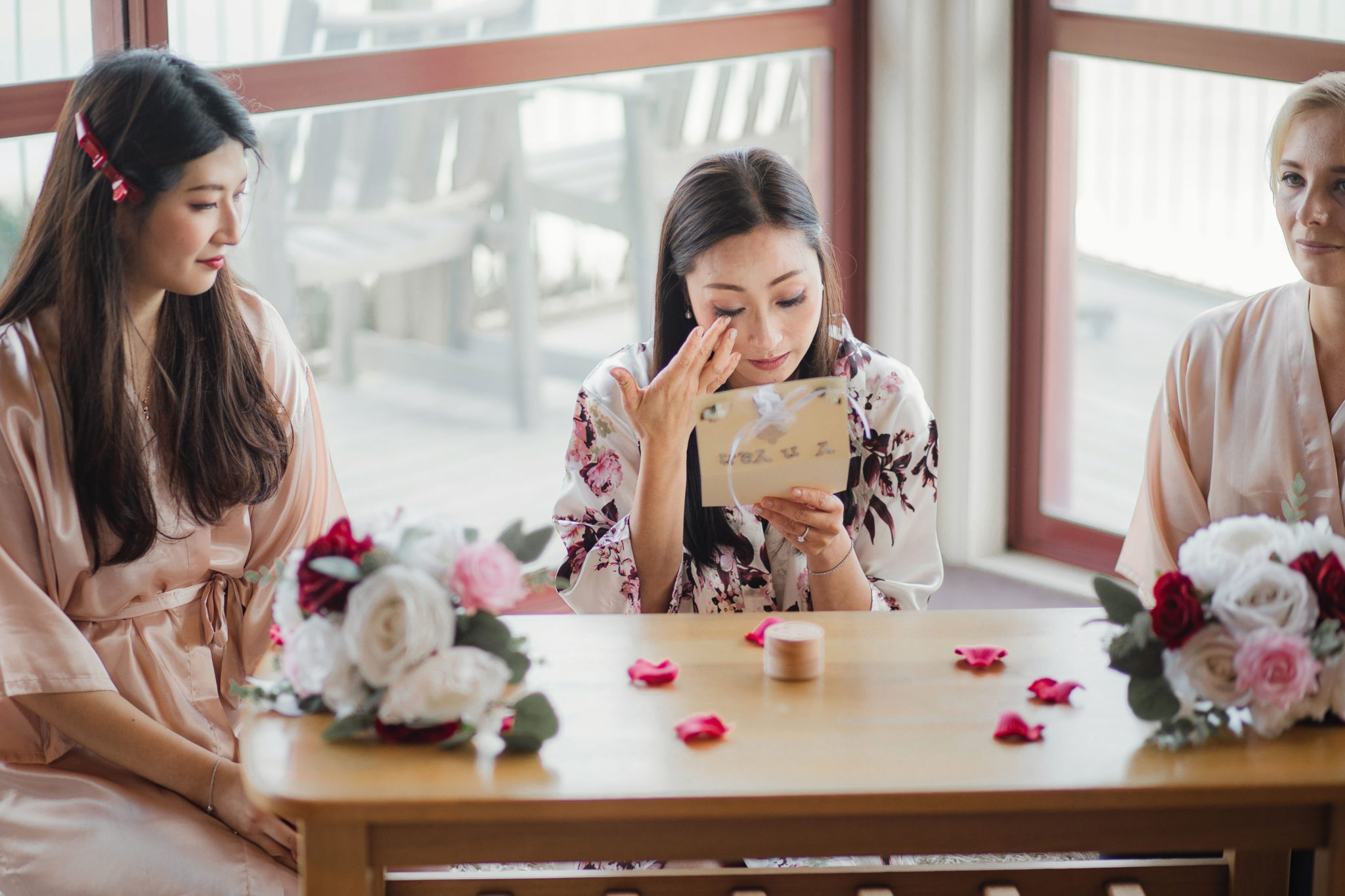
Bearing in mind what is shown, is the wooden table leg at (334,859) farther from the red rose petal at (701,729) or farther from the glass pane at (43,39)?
the glass pane at (43,39)

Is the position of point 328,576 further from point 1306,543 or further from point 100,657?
point 1306,543

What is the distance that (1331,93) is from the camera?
202 centimetres

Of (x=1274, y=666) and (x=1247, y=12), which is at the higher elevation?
(x=1247, y=12)

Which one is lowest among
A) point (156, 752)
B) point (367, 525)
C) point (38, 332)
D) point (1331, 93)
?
point (156, 752)

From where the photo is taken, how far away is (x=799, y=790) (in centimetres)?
138

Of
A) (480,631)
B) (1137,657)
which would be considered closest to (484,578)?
(480,631)

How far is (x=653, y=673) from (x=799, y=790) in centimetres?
31

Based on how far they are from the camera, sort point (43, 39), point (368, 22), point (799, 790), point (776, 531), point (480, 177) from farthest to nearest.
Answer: point (480, 177) → point (368, 22) → point (43, 39) → point (776, 531) → point (799, 790)

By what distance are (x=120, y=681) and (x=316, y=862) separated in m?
0.64

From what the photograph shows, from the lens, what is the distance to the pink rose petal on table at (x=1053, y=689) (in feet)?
5.21

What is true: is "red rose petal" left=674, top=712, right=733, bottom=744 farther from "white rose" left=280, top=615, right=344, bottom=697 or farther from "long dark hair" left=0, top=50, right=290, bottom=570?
"long dark hair" left=0, top=50, right=290, bottom=570

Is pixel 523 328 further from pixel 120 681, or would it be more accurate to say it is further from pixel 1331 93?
pixel 1331 93

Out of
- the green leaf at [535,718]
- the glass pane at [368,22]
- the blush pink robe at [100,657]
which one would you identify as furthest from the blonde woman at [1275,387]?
the glass pane at [368,22]

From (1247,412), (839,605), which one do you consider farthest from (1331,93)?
(839,605)
